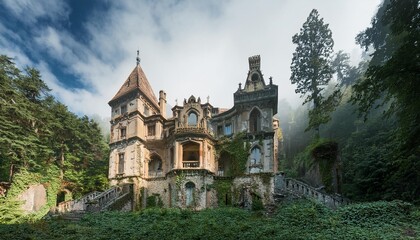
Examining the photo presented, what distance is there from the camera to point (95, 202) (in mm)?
A: 23469

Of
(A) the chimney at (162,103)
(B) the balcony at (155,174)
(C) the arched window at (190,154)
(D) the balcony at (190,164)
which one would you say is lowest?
(B) the balcony at (155,174)

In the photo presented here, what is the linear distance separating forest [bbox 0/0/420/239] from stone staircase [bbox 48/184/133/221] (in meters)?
2.12

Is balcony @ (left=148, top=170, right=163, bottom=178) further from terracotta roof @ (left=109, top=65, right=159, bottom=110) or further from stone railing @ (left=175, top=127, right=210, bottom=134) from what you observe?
terracotta roof @ (left=109, top=65, right=159, bottom=110)

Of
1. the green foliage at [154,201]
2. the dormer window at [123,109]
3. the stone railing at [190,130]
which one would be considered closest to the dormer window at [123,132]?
the dormer window at [123,109]

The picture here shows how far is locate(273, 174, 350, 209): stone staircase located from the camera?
2091 centimetres

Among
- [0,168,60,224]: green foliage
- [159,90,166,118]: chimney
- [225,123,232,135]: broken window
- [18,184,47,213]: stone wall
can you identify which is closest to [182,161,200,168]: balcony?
[225,123,232,135]: broken window

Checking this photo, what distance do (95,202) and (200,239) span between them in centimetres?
1293

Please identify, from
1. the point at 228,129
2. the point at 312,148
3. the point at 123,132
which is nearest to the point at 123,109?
the point at 123,132

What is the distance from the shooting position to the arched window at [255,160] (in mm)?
28266

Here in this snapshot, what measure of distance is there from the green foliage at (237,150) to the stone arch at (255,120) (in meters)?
1.12

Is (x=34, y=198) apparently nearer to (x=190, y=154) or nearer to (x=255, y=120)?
(x=190, y=154)

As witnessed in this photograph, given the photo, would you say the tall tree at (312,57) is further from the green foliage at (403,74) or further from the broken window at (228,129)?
the green foliage at (403,74)

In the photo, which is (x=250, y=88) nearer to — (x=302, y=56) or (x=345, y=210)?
(x=302, y=56)

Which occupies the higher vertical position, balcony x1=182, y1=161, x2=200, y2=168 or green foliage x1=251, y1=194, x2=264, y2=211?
balcony x1=182, y1=161, x2=200, y2=168
